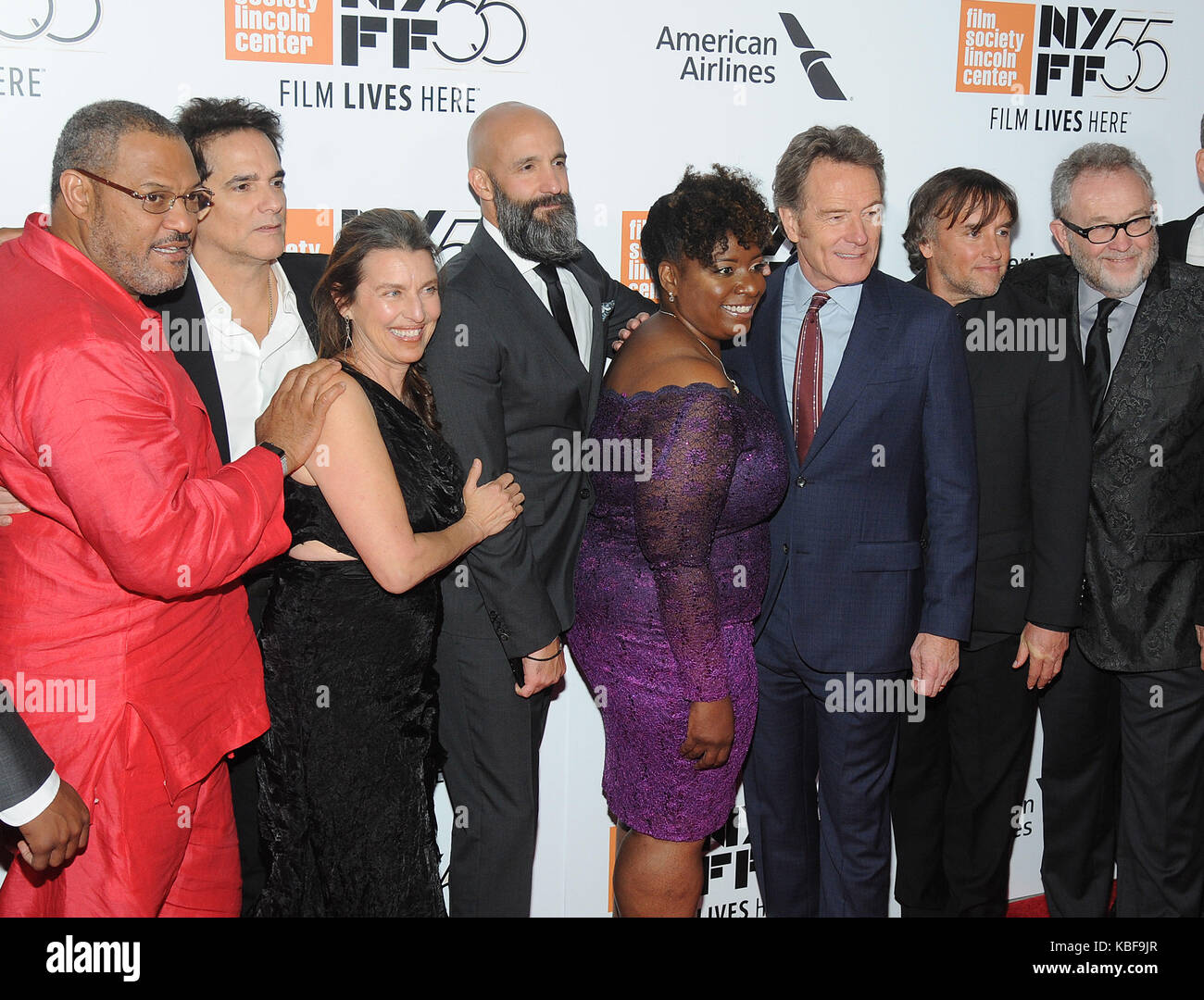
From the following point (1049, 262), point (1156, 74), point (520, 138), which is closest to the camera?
point (520, 138)

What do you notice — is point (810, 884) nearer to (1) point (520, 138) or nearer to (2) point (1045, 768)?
(2) point (1045, 768)

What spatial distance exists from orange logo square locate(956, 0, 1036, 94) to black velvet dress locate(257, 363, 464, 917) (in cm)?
231

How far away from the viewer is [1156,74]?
369 cm

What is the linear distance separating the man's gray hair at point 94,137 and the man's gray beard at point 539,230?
86cm

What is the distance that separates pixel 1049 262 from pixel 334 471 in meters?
2.13

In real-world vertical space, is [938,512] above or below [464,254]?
below

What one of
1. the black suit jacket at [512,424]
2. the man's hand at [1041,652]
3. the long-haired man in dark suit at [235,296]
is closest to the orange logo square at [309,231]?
the long-haired man in dark suit at [235,296]

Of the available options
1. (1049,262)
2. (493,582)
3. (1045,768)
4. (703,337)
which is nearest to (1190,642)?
(1045,768)

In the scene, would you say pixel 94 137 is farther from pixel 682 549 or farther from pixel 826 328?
pixel 826 328

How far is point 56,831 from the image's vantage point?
1886mm

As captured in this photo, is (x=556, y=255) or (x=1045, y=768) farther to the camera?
(x=1045, y=768)

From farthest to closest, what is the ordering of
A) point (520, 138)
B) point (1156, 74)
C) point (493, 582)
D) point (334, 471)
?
1. point (1156, 74)
2. point (520, 138)
3. point (493, 582)
4. point (334, 471)
